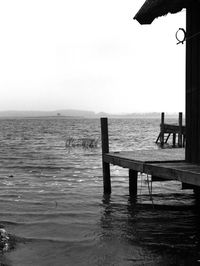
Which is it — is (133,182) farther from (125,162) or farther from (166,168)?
(166,168)

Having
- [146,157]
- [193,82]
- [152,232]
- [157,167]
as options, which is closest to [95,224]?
[152,232]

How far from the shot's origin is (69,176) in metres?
18.9

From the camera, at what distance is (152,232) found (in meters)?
9.47

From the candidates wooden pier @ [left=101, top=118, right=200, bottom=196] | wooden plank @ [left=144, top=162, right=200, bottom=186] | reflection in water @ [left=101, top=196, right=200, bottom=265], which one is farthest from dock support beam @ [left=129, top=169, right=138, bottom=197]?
wooden plank @ [left=144, top=162, right=200, bottom=186]

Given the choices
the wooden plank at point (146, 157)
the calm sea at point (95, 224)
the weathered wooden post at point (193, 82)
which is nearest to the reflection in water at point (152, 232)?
the calm sea at point (95, 224)

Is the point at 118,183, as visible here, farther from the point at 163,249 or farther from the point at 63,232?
the point at 163,249

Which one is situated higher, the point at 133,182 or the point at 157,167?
the point at 157,167

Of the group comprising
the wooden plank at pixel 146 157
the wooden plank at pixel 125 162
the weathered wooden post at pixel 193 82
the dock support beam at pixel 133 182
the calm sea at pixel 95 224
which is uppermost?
the weathered wooden post at pixel 193 82

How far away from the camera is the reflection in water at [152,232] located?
7.89 m

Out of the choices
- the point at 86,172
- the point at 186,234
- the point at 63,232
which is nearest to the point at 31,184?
the point at 86,172

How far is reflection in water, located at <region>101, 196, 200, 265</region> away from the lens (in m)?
7.89

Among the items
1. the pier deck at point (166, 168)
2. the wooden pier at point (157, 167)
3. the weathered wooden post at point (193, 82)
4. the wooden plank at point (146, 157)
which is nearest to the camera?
the pier deck at point (166, 168)

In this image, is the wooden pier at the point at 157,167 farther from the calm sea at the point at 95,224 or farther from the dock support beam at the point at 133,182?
the calm sea at the point at 95,224

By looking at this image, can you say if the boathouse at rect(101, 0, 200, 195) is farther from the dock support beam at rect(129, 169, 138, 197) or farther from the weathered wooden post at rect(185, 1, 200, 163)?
the dock support beam at rect(129, 169, 138, 197)
